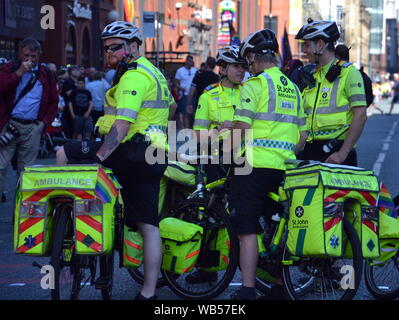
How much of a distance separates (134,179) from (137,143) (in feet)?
0.77

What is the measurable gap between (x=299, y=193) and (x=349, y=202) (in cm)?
33

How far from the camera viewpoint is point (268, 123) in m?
6.15

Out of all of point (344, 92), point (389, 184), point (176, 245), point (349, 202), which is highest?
point (344, 92)

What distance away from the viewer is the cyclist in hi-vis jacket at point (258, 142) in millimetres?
6141

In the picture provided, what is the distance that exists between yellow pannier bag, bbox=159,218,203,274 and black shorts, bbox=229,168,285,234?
430mm

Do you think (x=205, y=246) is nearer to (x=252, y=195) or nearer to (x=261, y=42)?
(x=252, y=195)

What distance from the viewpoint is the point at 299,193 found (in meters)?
5.81

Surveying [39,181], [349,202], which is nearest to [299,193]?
[349,202]

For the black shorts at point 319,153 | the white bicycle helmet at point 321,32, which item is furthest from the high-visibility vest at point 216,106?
the white bicycle helmet at point 321,32

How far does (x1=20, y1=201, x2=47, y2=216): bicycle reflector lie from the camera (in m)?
5.73

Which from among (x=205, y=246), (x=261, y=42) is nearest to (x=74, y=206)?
(x=205, y=246)

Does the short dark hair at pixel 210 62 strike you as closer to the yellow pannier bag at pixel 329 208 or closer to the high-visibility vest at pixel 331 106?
the high-visibility vest at pixel 331 106

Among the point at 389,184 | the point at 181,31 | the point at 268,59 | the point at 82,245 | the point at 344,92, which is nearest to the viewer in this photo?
the point at 82,245
